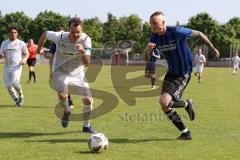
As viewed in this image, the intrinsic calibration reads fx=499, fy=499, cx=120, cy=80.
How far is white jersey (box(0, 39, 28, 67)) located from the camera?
14.2 meters

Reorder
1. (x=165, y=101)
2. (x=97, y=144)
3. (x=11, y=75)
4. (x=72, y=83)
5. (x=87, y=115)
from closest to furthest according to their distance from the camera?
(x=97, y=144)
(x=165, y=101)
(x=87, y=115)
(x=72, y=83)
(x=11, y=75)

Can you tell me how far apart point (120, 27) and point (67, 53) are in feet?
275

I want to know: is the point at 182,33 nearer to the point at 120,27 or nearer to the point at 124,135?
the point at 124,135

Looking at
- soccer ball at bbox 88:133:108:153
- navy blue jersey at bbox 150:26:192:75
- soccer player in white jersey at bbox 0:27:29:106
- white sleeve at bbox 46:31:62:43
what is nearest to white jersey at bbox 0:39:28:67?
soccer player in white jersey at bbox 0:27:29:106

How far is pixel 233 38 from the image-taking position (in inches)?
3469

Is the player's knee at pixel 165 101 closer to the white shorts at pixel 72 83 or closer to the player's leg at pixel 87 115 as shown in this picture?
the player's leg at pixel 87 115

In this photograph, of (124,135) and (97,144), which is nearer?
(97,144)

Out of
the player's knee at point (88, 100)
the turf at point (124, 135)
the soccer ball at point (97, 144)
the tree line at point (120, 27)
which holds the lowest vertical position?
the turf at point (124, 135)

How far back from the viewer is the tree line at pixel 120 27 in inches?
3420

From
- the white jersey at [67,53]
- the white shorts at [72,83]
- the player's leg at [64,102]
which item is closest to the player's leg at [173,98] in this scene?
the white jersey at [67,53]

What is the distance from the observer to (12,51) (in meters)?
14.2

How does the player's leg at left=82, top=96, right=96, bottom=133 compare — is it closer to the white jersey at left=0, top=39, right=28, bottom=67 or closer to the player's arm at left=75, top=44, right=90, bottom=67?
the player's arm at left=75, top=44, right=90, bottom=67

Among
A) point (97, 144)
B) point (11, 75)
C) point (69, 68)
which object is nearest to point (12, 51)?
point (11, 75)

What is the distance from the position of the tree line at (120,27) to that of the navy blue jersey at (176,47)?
7671 cm
